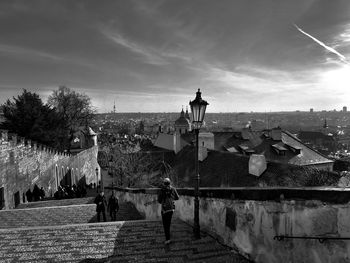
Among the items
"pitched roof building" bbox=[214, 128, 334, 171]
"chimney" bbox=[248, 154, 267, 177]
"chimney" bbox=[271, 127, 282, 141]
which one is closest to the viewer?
"chimney" bbox=[248, 154, 267, 177]

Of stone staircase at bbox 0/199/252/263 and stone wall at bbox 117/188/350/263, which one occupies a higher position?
stone wall at bbox 117/188/350/263

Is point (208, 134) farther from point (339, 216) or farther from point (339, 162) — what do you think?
point (339, 216)

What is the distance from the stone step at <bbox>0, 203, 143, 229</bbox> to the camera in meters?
11.5

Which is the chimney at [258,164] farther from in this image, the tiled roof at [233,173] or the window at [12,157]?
the window at [12,157]

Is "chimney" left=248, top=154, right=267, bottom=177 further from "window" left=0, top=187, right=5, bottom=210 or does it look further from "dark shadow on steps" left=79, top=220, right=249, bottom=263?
"dark shadow on steps" left=79, top=220, right=249, bottom=263

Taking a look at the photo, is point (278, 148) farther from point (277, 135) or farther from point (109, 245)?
point (109, 245)

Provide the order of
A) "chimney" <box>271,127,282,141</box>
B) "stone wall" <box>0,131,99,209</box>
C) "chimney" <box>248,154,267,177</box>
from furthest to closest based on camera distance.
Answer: "chimney" <box>271,127,282,141</box> → "chimney" <box>248,154,267,177</box> → "stone wall" <box>0,131,99,209</box>

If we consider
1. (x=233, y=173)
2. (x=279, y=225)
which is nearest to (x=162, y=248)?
(x=279, y=225)

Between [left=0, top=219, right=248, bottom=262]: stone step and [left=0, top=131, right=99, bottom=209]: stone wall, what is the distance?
12491 mm

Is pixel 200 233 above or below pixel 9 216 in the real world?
above

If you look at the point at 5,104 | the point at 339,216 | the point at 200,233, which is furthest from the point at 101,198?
the point at 5,104

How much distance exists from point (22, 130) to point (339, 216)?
35.5 meters

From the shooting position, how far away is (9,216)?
1350 cm

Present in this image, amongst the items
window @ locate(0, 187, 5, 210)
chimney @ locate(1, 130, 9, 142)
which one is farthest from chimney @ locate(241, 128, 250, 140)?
window @ locate(0, 187, 5, 210)
